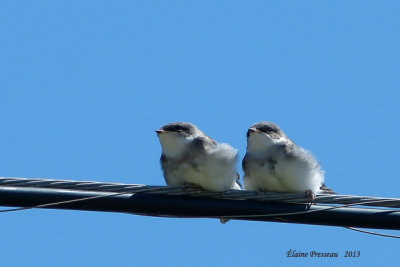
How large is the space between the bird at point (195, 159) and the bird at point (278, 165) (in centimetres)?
24

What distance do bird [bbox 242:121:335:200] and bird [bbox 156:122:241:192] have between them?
0.24 m

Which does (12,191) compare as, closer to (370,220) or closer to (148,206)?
(148,206)

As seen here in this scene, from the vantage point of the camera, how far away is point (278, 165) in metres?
8.71

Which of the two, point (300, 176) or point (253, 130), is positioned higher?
point (253, 130)

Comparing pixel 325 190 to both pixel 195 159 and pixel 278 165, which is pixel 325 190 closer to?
pixel 278 165

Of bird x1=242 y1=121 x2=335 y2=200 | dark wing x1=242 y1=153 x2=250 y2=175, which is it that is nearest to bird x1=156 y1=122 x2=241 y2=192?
dark wing x1=242 y1=153 x2=250 y2=175

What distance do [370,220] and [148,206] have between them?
1759 mm

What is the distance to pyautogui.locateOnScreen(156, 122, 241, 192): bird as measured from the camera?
27.5ft

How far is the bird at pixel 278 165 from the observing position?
8.58 metres

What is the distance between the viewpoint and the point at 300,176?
857cm

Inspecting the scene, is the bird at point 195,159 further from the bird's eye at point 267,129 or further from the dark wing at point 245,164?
the bird's eye at point 267,129

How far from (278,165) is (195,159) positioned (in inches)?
32.8

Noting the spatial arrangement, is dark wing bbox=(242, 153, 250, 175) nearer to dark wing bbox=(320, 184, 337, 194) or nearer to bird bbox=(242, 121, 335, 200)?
bird bbox=(242, 121, 335, 200)

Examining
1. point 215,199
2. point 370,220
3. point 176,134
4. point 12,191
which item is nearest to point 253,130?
point 176,134
